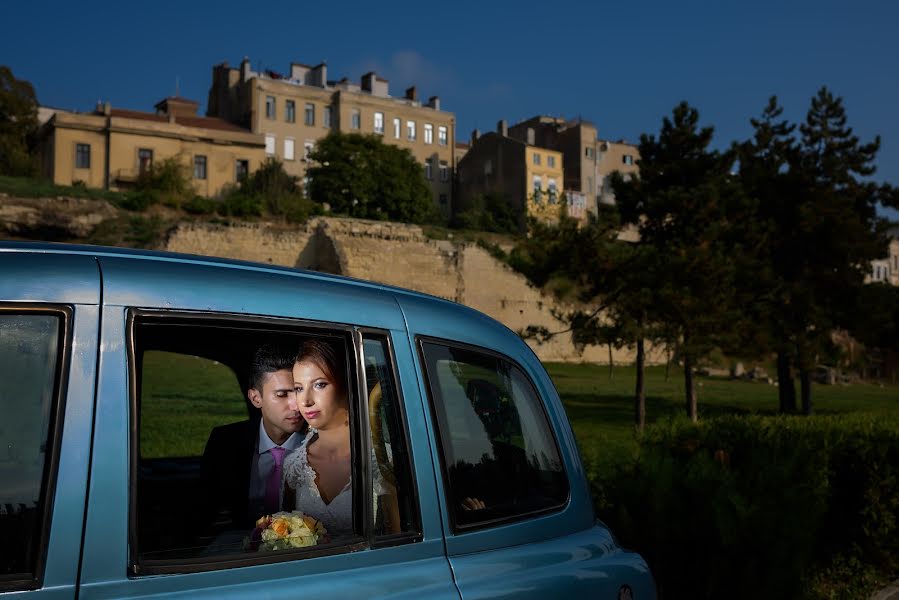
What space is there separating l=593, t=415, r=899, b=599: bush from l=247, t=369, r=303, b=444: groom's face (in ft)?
12.0

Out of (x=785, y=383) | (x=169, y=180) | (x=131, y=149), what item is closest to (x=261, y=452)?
(x=785, y=383)

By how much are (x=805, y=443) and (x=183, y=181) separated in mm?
48204

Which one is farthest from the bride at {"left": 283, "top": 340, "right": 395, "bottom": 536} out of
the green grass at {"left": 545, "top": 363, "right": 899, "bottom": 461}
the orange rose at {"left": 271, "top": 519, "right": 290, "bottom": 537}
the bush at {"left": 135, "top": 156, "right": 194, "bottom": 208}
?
the bush at {"left": 135, "top": 156, "right": 194, "bottom": 208}

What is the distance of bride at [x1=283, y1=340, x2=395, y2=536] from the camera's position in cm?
233

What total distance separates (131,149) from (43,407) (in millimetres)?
55818

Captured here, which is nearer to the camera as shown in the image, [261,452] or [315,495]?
[315,495]

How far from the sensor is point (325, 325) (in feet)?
7.46

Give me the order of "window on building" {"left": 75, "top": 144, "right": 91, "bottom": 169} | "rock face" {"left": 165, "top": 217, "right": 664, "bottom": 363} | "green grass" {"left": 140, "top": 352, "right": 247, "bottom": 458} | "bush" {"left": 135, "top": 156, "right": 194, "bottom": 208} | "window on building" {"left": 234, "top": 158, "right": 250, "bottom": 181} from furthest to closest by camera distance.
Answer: "window on building" {"left": 234, "top": 158, "right": 250, "bottom": 181}
"window on building" {"left": 75, "top": 144, "right": 91, "bottom": 169}
"bush" {"left": 135, "top": 156, "right": 194, "bottom": 208}
"rock face" {"left": 165, "top": 217, "right": 664, "bottom": 363}
"green grass" {"left": 140, "top": 352, "right": 247, "bottom": 458}

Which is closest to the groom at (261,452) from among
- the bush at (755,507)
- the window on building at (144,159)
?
the bush at (755,507)

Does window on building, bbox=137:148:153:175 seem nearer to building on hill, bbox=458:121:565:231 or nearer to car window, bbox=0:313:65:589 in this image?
building on hill, bbox=458:121:565:231

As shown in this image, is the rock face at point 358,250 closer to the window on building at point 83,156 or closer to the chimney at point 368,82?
the window on building at point 83,156

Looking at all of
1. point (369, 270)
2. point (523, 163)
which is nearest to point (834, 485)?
point (369, 270)

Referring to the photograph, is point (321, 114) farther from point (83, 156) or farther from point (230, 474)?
point (230, 474)

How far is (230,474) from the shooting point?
8.86 feet
